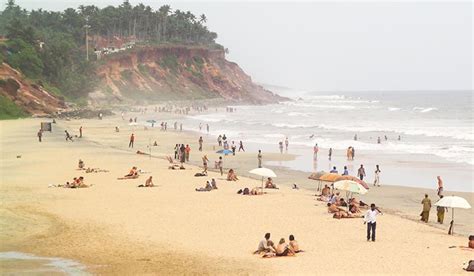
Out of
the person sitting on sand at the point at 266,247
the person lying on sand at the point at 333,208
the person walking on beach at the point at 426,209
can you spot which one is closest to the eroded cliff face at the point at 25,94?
the person lying on sand at the point at 333,208

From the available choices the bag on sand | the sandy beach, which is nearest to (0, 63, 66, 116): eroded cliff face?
the sandy beach

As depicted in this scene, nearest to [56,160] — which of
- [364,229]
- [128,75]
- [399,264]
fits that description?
[364,229]

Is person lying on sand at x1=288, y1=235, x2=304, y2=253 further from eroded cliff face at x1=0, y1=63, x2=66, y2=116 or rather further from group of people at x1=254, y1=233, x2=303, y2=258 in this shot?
eroded cliff face at x1=0, y1=63, x2=66, y2=116

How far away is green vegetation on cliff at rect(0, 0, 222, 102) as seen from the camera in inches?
3108

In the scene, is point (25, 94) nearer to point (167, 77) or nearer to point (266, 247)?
point (266, 247)

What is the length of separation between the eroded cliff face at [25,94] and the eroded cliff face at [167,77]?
26.9 metres

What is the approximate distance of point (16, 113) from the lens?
62000mm

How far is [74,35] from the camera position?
Answer: 12688 centimetres

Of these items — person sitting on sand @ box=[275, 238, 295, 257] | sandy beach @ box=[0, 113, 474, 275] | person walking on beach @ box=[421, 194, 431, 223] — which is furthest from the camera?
person walking on beach @ box=[421, 194, 431, 223]

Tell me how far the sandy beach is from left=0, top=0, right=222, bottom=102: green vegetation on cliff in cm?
5331

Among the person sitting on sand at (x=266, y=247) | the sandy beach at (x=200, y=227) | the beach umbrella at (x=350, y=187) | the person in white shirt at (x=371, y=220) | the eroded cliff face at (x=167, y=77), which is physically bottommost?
the sandy beach at (x=200, y=227)

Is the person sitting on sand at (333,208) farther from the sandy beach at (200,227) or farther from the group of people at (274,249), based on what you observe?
the group of people at (274,249)

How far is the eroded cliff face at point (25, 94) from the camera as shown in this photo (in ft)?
210

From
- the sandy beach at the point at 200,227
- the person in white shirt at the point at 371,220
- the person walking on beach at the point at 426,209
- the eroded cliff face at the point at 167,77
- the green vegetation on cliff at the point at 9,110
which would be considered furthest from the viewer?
the eroded cliff face at the point at 167,77
